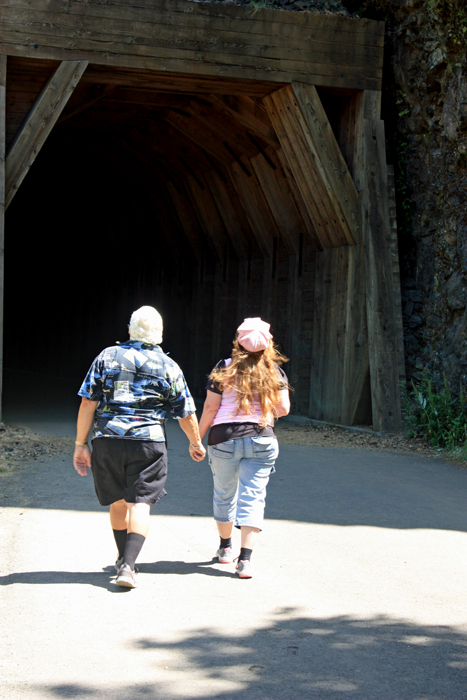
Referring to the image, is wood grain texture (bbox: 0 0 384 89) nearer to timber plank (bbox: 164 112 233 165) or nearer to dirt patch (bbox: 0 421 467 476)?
timber plank (bbox: 164 112 233 165)

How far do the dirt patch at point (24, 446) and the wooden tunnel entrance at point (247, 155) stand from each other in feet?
10.00

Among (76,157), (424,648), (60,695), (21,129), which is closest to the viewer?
(60,695)

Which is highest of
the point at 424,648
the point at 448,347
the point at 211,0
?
the point at 211,0

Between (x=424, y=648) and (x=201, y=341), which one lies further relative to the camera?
(x=201, y=341)

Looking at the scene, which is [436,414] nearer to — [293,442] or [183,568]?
[293,442]

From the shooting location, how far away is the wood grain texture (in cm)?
976

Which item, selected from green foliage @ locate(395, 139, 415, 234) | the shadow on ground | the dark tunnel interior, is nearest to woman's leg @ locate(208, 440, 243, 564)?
the shadow on ground

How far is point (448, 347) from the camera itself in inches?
411

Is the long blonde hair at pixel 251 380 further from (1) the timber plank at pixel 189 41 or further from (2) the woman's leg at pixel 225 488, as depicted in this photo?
(1) the timber plank at pixel 189 41

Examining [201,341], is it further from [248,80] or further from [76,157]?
[248,80]

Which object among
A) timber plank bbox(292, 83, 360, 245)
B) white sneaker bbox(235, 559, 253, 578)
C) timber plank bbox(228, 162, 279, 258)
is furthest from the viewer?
timber plank bbox(228, 162, 279, 258)

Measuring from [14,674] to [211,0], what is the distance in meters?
9.54

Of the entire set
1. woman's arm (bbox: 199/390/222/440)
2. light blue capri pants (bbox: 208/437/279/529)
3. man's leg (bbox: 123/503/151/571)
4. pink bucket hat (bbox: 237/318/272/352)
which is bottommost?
man's leg (bbox: 123/503/151/571)

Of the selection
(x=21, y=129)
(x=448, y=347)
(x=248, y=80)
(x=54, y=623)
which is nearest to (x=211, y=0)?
(x=248, y=80)
